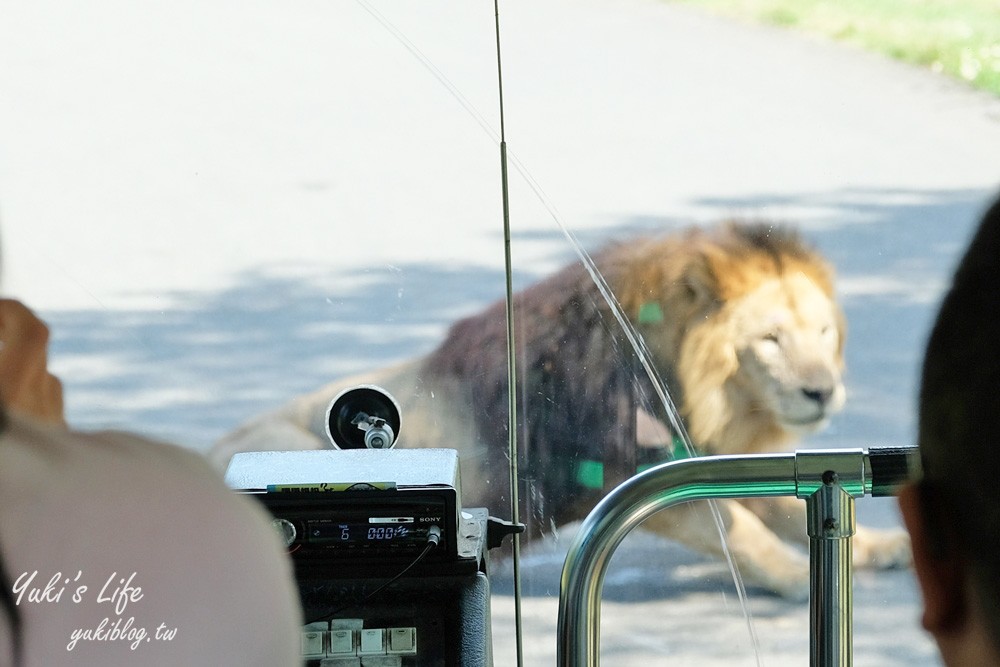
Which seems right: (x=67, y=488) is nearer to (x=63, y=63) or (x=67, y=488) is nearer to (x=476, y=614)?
(x=476, y=614)

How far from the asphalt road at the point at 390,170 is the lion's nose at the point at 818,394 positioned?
4 centimetres

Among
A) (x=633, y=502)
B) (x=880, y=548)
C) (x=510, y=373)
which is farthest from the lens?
(x=880, y=548)

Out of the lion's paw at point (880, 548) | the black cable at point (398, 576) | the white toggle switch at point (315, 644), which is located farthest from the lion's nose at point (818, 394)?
the white toggle switch at point (315, 644)

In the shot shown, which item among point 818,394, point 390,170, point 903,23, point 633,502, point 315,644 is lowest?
point 315,644

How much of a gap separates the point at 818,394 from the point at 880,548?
0.28 m

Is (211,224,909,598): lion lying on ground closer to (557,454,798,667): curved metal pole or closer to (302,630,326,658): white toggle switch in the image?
(302,630,326,658): white toggle switch

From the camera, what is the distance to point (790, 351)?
204 centimetres

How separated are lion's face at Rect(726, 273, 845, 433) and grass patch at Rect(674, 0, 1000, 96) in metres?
0.39

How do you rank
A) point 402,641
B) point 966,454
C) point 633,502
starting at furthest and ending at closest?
1. point 402,641
2. point 633,502
3. point 966,454

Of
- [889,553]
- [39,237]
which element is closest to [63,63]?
[39,237]

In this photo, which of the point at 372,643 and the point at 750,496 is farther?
the point at 372,643

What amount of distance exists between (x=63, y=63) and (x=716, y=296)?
111cm

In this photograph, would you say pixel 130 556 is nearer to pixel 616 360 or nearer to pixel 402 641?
pixel 402 641

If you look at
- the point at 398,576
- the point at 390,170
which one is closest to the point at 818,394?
the point at 390,170
